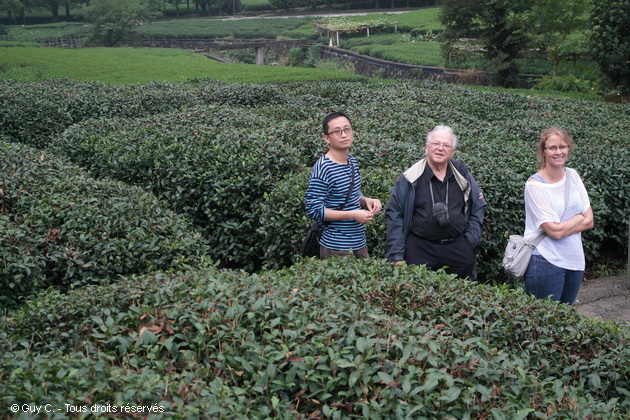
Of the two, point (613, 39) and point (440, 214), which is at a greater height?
point (613, 39)

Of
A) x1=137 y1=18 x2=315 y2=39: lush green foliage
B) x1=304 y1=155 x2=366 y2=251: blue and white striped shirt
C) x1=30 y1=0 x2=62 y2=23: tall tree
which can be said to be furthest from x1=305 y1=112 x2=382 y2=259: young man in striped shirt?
x1=30 y1=0 x2=62 y2=23: tall tree

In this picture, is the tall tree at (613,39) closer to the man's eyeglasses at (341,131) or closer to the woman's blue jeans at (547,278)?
the woman's blue jeans at (547,278)

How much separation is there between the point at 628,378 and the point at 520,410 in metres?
1.01

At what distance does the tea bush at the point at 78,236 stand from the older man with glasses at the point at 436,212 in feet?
5.63

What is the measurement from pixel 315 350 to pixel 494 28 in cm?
2361

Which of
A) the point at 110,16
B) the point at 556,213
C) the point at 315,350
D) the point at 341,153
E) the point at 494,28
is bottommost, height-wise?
the point at 315,350

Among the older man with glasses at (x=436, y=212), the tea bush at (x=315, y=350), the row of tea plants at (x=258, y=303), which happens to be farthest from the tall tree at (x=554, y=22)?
the tea bush at (x=315, y=350)

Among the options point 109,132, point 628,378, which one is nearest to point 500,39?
point 109,132

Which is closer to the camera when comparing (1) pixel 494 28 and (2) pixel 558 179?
(2) pixel 558 179

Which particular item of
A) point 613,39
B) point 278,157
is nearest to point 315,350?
point 278,157

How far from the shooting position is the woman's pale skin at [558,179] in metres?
4.70

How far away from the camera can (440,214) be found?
4.61 metres

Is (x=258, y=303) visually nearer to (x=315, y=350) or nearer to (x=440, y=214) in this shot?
(x=315, y=350)

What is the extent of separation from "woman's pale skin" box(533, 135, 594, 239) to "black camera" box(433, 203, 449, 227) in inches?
29.5
